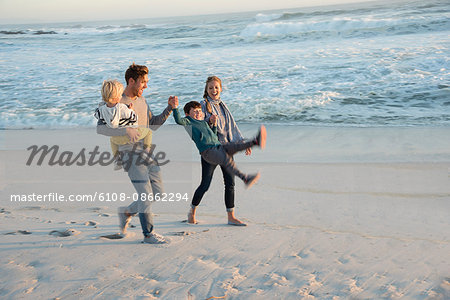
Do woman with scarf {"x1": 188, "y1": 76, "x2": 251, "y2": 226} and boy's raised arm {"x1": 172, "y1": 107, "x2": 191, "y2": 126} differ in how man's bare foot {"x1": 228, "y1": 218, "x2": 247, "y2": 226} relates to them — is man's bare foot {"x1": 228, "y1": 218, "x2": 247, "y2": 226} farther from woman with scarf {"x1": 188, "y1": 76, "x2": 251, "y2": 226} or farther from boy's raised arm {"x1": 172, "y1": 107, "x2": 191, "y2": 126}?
boy's raised arm {"x1": 172, "y1": 107, "x2": 191, "y2": 126}

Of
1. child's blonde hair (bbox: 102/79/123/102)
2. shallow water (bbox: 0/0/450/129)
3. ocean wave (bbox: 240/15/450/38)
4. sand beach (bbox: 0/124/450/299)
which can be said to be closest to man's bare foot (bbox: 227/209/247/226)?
sand beach (bbox: 0/124/450/299)

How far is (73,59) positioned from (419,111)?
15.4m

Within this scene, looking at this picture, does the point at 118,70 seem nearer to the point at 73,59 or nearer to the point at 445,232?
the point at 73,59

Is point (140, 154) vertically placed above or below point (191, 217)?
above

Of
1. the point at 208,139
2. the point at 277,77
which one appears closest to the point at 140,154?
the point at 208,139

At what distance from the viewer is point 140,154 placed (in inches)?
144

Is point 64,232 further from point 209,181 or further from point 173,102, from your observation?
point 173,102

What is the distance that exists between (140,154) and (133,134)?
17 cm

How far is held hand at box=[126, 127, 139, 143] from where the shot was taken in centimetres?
358

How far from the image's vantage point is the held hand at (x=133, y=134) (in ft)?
11.7

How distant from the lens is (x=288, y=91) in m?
12.2

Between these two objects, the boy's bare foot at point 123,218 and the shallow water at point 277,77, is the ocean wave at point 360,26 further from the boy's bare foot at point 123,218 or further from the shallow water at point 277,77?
the boy's bare foot at point 123,218

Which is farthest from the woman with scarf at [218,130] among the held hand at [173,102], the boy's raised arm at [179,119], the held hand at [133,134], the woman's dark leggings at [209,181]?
the held hand at [133,134]

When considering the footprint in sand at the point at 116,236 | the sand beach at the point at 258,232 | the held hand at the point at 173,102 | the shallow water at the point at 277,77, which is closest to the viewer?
the sand beach at the point at 258,232
